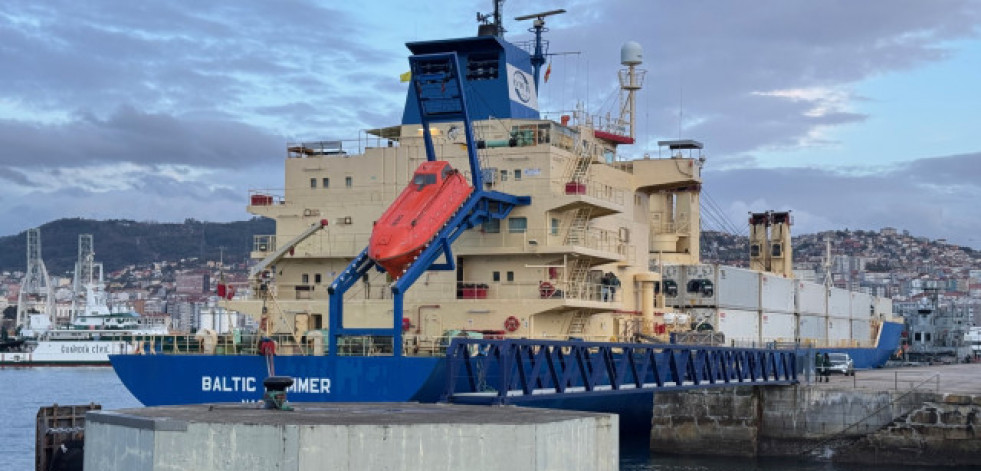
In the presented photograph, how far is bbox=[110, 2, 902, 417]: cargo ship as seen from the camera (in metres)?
27.9

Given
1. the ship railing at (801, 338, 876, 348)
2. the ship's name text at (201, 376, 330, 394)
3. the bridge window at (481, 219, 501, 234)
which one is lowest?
the ship's name text at (201, 376, 330, 394)

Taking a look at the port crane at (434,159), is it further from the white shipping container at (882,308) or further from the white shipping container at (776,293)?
the white shipping container at (882,308)

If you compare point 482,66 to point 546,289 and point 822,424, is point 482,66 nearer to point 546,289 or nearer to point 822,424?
point 546,289

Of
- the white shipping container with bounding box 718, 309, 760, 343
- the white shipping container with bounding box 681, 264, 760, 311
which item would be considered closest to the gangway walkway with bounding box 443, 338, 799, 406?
the white shipping container with bounding box 681, 264, 760, 311

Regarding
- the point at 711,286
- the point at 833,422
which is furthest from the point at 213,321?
the point at 833,422

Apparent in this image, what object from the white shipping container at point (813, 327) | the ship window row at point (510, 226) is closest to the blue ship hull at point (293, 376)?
the ship window row at point (510, 226)

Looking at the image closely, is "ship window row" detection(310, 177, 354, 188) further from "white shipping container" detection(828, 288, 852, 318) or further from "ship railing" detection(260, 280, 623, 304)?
"white shipping container" detection(828, 288, 852, 318)

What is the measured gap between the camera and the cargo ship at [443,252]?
91.6 feet

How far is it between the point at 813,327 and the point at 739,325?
11.4 meters

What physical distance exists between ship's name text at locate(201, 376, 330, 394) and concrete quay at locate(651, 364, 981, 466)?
15.3 meters

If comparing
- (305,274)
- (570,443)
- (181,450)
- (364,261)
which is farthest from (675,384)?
(181,450)

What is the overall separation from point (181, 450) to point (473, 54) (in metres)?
24.9

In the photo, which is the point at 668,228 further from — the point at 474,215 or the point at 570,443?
the point at 570,443

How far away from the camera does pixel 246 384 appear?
27484mm
